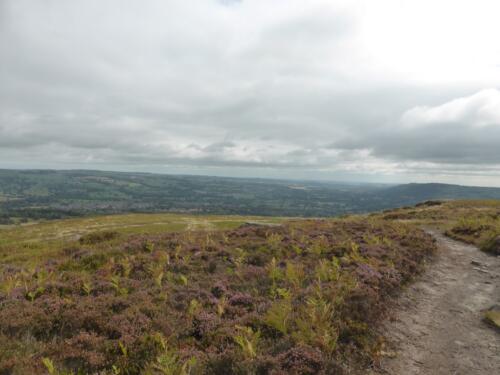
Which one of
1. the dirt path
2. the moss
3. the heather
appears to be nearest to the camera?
the heather

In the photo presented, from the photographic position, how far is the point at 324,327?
714cm

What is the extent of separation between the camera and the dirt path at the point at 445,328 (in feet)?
21.4

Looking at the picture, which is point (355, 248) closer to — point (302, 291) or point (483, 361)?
point (302, 291)

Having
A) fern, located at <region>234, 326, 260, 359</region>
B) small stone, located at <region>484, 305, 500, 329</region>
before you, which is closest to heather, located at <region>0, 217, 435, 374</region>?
fern, located at <region>234, 326, 260, 359</region>

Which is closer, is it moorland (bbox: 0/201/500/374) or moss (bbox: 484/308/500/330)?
moorland (bbox: 0/201/500/374)

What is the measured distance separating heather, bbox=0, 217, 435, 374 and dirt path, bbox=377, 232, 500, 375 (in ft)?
2.00

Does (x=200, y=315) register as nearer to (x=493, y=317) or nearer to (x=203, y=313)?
(x=203, y=313)

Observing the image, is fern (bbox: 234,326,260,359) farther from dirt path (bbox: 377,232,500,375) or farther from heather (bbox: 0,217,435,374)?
dirt path (bbox: 377,232,500,375)

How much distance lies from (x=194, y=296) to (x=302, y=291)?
3.97 m

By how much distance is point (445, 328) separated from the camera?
27.1 ft

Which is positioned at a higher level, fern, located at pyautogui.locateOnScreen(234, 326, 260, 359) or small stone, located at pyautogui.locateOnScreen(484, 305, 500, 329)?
fern, located at pyautogui.locateOnScreen(234, 326, 260, 359)

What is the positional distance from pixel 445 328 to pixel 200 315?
24.7ft

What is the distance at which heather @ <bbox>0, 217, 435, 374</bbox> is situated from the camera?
20.3 feet

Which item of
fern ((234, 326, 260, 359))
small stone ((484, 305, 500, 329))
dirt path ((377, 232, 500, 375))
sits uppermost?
fern ((234, 326, 260, 359))
